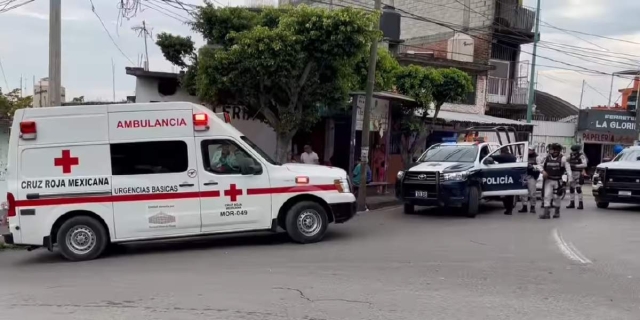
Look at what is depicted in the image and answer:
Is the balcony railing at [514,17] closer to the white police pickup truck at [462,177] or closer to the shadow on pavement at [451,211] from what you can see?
the shadow on pavement at [451,211]

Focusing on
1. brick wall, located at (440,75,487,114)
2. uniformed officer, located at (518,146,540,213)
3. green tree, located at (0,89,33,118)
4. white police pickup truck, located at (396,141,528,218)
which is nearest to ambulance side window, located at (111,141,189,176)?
white police pickup truck, located at (396,141,528,218)

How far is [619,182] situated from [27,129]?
14.8 metres

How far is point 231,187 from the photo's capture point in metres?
10.2

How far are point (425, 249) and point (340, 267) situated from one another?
209 cm

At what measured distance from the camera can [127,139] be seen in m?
9.93

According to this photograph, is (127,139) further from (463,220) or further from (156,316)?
(463,220)

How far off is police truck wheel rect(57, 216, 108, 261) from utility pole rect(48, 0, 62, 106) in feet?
10.0

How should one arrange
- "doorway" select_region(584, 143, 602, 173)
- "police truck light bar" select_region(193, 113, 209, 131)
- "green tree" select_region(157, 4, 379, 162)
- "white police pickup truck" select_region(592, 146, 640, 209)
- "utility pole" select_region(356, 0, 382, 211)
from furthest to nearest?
1. "doorway" select_region(584, 143, 602, 173)
2. "white police pickup truck" select_region(592, 146, 640, 209)
3. "utility pole" select_region(356, 0, 382, 211)
4. "green tree" select_region(157, 4, 379, 162)
5. "police truck light bar" select_region(193, 113, 209, 131)

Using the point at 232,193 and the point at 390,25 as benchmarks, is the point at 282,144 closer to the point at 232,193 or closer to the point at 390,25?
the point at 232,193

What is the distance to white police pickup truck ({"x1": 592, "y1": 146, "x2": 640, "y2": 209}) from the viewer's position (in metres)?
16.2

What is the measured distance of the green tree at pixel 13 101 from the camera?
89.1ft

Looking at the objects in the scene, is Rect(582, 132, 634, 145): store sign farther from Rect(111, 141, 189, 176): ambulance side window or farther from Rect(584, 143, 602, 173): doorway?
Rect(111, 141, 189, 176): ambulance side window

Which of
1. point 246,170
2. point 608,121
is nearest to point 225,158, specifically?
point 246,170

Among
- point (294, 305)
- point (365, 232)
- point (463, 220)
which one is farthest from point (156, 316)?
point (463, 220)
